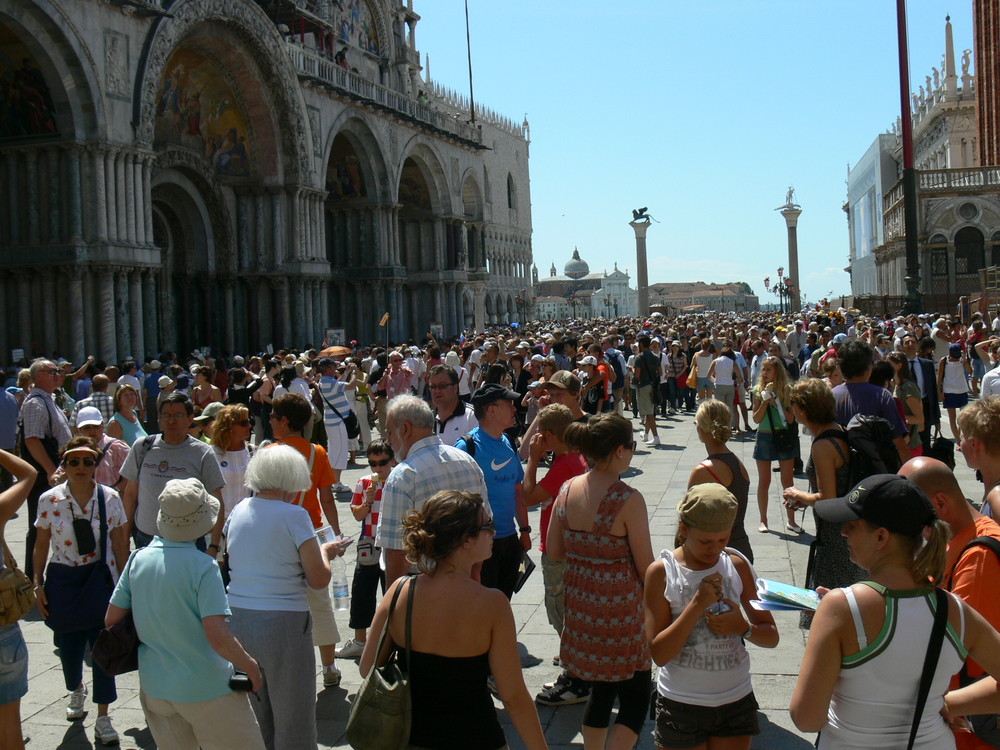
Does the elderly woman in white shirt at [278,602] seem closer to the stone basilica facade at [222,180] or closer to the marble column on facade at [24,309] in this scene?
the stone basilica facade at [222,180]

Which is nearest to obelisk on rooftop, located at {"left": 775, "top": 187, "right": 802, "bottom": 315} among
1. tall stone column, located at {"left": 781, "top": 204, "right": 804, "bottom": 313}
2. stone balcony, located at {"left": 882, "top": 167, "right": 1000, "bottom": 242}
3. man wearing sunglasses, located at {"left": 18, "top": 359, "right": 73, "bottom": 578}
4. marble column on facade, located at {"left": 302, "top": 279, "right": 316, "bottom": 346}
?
tall stone column, located at {"left": 781, "top": 204, "right": 804, "bottom": 313}

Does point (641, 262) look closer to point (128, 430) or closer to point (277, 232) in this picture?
point (277, 232)

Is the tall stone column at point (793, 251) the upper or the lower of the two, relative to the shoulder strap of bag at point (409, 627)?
upper

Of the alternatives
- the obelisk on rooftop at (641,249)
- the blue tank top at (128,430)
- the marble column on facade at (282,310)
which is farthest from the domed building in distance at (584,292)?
the blue tank top at (128,430)

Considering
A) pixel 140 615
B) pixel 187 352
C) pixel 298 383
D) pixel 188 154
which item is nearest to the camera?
pixel 140 615

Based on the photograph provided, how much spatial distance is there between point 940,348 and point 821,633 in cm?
1542

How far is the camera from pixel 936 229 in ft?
142

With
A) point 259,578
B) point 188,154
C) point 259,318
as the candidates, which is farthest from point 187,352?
point 259,578

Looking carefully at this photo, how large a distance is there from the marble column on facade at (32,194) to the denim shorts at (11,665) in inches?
722

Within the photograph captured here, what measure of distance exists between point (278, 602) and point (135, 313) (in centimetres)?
1907

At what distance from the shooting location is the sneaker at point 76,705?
18.4ft

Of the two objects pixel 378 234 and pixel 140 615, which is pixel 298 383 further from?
pixel 378 234

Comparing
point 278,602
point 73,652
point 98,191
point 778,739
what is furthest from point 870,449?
point 98,191

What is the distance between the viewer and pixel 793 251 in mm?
76562
